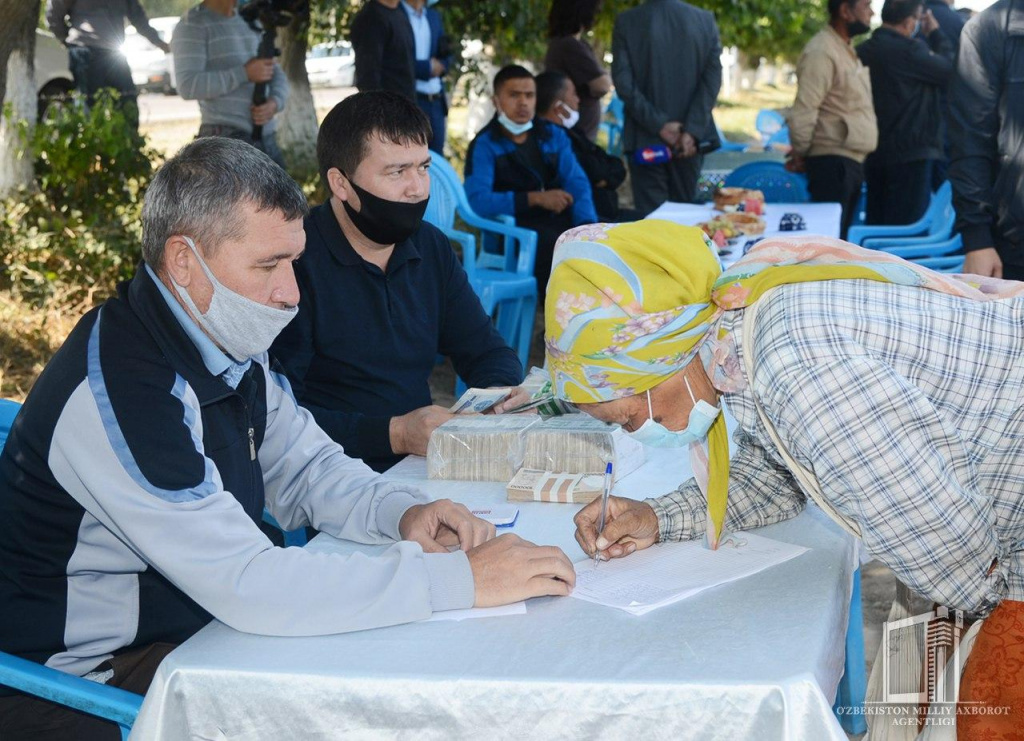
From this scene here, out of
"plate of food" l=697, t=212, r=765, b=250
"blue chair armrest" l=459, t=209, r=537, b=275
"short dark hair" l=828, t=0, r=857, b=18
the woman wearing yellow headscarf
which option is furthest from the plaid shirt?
"short dark hair" l=828, t=0, r=857, b=18

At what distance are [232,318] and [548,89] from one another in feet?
16.0

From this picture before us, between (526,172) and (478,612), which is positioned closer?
(478,612)

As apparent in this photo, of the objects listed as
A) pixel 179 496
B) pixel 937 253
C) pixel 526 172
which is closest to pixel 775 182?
pixel 937 253

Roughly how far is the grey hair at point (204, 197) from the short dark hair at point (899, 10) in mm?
5586

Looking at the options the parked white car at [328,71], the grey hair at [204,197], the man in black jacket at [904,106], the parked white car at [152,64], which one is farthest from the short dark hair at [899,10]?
the parked white car at [328,71]

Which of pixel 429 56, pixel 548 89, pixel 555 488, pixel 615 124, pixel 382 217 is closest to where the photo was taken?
pixel 555 488

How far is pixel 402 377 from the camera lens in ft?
10.4

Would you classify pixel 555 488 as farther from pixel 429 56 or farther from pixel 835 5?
pixel 429 56

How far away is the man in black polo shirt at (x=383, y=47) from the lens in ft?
22.3

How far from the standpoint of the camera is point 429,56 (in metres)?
7.40

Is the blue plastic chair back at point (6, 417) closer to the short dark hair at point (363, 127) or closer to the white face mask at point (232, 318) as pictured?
the white face mask at point (232, 318)

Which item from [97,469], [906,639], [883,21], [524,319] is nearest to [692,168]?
[883,21]

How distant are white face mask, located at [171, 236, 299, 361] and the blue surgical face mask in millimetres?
4386

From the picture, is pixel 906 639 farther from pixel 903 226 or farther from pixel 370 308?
pixel 903 226
